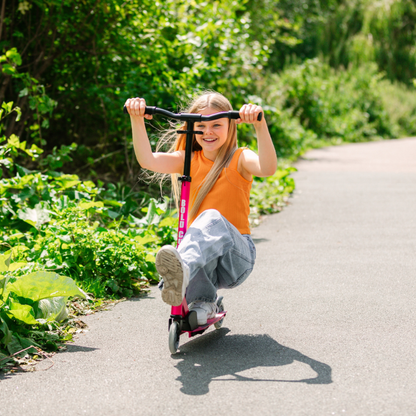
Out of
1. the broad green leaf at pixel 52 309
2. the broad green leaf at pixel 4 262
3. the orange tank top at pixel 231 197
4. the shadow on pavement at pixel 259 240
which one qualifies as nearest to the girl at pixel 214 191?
the orange tank top at pixel 231 197

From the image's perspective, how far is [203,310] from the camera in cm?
308

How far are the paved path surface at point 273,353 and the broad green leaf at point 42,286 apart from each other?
0.32 meters

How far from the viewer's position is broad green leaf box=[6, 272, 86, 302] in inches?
124

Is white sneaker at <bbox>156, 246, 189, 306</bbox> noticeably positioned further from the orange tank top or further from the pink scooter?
the orange tank top

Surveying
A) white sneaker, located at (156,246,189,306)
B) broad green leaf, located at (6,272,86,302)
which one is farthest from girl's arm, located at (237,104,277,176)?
broad green leaf, located at (6,272,86,302)

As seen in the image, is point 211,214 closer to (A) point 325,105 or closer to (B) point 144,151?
(B) point 144,151

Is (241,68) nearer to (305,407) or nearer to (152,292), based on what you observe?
(152,292)

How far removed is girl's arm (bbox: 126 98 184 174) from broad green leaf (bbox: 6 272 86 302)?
2.63 ft

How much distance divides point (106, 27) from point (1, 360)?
16.3 ft

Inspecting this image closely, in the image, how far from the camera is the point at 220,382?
8.74ft

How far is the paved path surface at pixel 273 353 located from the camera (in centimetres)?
246

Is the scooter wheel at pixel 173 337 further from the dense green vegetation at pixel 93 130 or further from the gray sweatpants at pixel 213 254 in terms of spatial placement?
the dense green vegetation at pixel 93 130

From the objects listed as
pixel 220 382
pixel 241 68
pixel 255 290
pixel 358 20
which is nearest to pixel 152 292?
pixel 255 290

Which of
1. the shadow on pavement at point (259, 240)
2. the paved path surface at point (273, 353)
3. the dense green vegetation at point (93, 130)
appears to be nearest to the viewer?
the paved path surface at point (273, 353)
